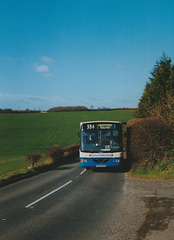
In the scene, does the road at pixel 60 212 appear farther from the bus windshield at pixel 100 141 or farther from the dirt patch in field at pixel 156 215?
the bus windshield at pixel 100 141

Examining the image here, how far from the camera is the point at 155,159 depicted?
13750mm

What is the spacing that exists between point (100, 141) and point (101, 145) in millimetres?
264

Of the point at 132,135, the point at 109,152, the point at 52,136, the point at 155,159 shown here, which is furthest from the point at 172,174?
the point at 52,136

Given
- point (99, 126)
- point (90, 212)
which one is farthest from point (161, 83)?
point (90, 212)

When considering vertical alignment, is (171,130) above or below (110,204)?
above

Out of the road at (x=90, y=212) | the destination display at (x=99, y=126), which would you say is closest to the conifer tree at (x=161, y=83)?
the destination display at (x=99, y=126)

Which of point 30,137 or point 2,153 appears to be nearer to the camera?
point 2,153

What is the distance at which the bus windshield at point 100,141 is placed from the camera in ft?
52.9

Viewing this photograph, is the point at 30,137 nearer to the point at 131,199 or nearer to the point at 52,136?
the point at 52,136

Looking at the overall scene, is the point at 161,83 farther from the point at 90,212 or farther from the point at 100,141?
the point at 90,212

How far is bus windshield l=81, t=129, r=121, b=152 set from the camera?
52.9 feet

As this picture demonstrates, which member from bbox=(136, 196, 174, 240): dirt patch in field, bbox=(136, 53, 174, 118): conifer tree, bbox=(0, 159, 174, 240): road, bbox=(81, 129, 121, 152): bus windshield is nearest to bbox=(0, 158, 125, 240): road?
bbox=(0, 159, 174, 240): road

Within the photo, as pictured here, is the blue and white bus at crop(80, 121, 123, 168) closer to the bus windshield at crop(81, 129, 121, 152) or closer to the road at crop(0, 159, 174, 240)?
the bus windshield at crop(81, 129, 121, 152)

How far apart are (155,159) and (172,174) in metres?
1.54
